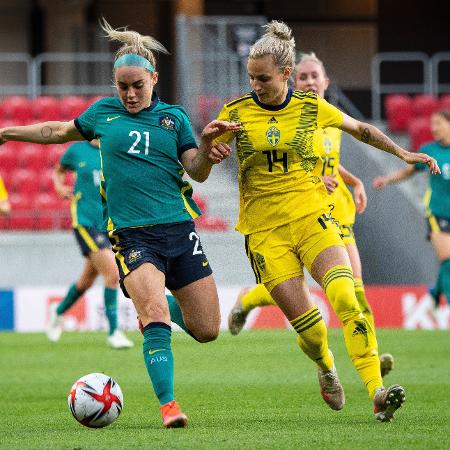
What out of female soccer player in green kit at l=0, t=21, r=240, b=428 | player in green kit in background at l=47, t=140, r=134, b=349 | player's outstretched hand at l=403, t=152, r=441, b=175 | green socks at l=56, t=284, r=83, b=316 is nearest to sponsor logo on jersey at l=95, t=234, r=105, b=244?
player in green kit in background at l=47, t=140, r=134, b=349

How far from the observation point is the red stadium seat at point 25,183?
20.9 meters

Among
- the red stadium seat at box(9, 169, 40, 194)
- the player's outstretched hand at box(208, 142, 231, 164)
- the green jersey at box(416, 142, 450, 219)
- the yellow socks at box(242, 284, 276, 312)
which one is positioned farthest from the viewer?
the red stadium seat at box(9, 169, 40, 194)

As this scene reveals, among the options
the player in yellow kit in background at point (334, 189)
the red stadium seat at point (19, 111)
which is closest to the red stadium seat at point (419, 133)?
the red stadium seat at point (19, 111)

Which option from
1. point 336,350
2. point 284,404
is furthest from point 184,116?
point 336,350

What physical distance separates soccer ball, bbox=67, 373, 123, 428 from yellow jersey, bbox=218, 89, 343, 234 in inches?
53.8

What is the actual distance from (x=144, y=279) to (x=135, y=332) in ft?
30.0

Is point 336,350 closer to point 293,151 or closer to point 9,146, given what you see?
point 293,151

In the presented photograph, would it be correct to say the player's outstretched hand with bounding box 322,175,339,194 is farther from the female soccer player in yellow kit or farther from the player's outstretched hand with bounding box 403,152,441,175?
the player's outstretched hand with bounding box 403,152,441,175

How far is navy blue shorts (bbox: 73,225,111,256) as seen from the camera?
13.3 metres

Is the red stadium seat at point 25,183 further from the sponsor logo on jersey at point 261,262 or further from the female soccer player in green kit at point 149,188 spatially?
the sponsor logo on jersey at point 261,262

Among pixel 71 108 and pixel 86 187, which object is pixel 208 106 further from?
pixel 86 187

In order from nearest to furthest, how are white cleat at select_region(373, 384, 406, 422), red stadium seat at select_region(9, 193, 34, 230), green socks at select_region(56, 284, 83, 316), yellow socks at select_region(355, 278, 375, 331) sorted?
white cleat at select_region(373, 384, 406, 422) → yellow socks at select_region(355, 278, 375, 331) → green socks at select_region(56, 284, 83, 316) → red stadium seat at select_region(9, 193, 34, 230)

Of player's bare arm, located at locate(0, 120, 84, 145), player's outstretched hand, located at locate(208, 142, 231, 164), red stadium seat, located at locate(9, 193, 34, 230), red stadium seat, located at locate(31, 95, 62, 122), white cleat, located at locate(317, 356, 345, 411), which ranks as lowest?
red stadium seat, located at locate(9, 193, 34, 230)

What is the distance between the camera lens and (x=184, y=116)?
7.89 meters
